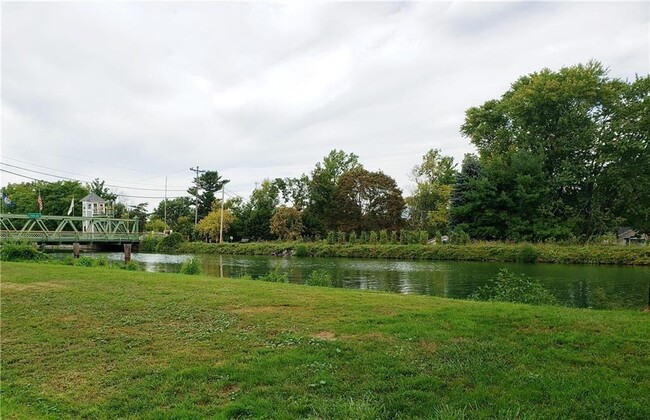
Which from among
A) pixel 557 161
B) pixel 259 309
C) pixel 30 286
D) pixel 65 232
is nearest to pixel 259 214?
pixel 65 232

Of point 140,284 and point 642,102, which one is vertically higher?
point 642,102

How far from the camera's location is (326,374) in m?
3.91

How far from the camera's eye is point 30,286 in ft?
30.7

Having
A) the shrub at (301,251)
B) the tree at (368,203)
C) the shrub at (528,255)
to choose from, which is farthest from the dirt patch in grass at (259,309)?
Answer: the tree at (368,203)

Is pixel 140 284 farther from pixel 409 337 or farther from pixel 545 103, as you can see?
pixel 545 103

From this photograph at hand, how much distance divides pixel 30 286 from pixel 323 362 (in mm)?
8093

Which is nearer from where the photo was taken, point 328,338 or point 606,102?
point 328,338

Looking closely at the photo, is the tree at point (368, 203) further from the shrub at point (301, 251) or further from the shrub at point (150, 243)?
the shrub at point (150, 243)

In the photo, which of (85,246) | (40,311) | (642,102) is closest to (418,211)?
(642,102)

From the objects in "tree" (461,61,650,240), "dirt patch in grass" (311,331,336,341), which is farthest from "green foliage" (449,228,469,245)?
"dirt patch in grass" (311,331,336,341)

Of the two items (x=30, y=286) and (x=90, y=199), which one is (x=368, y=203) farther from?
(x=30, y=286)

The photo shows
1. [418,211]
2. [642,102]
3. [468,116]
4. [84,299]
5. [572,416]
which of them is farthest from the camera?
[418,211]

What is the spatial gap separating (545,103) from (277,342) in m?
34.5

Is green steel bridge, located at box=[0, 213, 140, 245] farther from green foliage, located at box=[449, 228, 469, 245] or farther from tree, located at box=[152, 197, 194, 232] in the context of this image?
green foliage, located at box=[449, 228, 469, 245]
